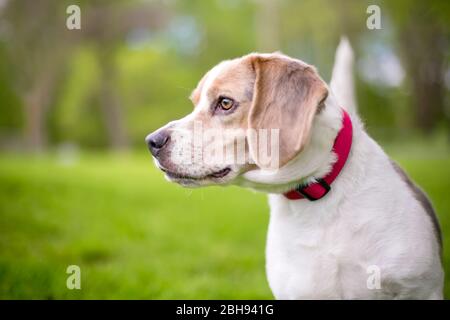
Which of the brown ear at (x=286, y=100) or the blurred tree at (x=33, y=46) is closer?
the brown ear at (x=286, y=100)

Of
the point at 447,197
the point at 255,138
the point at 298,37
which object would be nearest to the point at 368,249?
the point at 255,138

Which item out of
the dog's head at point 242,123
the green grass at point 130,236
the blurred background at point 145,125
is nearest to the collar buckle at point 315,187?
the dog's head at point 242,123

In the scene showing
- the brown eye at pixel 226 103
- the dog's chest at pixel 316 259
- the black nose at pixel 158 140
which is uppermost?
the brown eye at pixel 226 103

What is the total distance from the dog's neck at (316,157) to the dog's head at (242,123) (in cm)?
8

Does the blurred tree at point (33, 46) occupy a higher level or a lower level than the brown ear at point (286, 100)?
higher

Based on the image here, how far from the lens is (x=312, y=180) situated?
2.77 meters

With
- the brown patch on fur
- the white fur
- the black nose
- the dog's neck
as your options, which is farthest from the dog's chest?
the black nose

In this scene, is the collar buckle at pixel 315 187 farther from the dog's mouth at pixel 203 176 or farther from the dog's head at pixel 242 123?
the dog's mouth at pixel 203 176

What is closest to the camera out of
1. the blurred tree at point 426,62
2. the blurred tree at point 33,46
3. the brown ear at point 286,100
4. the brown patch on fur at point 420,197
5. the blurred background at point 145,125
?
the brown ear at point 286,100

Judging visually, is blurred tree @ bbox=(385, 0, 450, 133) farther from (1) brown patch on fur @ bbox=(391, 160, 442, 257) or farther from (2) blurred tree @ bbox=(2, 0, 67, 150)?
(1) brown patch on fur @ bbox=(391, 160, 442, 257)

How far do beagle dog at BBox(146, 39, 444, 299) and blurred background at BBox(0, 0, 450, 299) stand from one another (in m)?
1.45

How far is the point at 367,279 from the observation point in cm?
274

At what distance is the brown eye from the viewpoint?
2.92 meters

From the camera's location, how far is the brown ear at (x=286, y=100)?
260 centimetres
